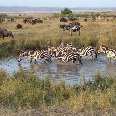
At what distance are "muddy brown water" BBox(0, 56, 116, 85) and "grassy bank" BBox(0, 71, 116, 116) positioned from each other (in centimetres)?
397

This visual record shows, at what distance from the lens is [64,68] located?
1978 cm

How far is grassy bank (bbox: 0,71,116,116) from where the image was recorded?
10750mm

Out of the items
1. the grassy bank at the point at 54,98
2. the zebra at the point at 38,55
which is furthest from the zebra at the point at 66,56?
the grassy bank at the point at 54,98

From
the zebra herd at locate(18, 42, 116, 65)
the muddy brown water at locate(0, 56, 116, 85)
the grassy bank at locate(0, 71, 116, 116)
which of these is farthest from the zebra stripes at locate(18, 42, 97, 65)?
the grassy bank at locate(0, 71, 116, 116)

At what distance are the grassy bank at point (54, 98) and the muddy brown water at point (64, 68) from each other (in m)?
3.97

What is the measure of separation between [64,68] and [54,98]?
8.20m

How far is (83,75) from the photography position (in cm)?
1775

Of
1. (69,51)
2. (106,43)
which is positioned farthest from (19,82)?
(106,43)

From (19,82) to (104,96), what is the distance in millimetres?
2884

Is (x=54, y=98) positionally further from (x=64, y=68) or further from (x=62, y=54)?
(x=62, y=54)

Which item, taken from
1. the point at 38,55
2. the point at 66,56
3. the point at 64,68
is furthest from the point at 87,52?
the point at 64,68

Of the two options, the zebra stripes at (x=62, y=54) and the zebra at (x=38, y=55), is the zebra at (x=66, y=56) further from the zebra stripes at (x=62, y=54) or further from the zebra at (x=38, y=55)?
the zebra at (x=38, y=55)

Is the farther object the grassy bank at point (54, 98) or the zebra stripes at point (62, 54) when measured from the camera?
the zebra stripes at point (62, 54)

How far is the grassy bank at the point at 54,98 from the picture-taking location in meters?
10.8
